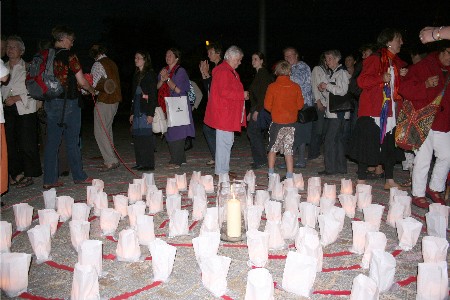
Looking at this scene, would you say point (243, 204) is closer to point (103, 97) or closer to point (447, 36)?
point (447, 36)

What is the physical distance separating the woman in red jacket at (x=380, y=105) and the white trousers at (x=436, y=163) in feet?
1.84

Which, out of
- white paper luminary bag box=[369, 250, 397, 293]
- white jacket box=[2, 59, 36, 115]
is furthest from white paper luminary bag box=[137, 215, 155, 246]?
white jacket box=[2, 59, 36, 115]

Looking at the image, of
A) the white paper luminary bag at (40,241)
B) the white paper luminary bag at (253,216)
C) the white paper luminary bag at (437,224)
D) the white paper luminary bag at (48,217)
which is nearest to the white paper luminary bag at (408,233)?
the white paper luminary bag at (437,224)

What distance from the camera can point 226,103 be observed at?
6297mm

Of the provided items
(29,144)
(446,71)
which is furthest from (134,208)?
(446,71)

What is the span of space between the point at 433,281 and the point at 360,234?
0.96 meters

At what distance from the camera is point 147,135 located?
7551 mm

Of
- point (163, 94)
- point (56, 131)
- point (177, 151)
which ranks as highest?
point (163, 94)

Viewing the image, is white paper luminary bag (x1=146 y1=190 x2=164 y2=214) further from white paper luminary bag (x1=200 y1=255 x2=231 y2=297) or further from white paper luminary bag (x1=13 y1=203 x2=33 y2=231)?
white paper luminary bag (x1=200 y1=255 x2=231 y2=297)

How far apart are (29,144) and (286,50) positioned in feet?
14.1

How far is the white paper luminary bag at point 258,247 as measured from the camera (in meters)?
3.46

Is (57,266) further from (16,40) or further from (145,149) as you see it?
(145,149)

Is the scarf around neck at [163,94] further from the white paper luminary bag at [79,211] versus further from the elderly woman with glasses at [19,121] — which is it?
the white paper luminary bag at [79,211]

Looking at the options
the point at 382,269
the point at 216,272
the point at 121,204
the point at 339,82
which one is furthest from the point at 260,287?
the point at 339,82
